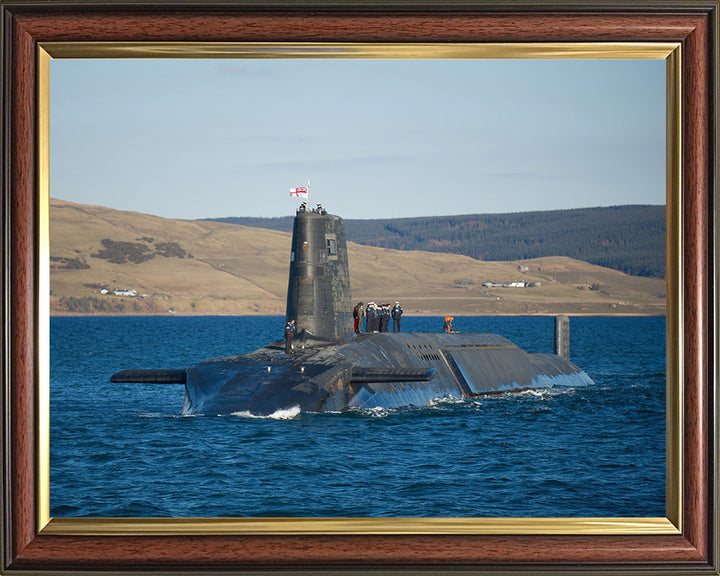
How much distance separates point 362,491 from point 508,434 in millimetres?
9388

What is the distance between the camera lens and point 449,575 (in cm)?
696

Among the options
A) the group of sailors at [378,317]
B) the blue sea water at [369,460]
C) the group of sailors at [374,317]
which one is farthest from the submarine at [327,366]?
the group of sailors at [378,317]

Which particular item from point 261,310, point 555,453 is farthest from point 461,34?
point 261,310

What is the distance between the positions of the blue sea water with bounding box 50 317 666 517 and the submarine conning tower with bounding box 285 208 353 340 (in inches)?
155

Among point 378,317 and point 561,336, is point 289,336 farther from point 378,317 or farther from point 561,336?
point 561,336

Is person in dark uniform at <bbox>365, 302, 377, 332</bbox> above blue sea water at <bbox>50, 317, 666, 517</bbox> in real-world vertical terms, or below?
above

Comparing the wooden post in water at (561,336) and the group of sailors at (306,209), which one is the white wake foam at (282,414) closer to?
the group of sailors at (306,209)

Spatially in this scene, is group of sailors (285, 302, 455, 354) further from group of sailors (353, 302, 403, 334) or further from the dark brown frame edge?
the dark brown frame edge

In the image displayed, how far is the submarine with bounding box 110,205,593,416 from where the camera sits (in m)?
25.1

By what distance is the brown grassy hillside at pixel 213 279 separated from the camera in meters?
157

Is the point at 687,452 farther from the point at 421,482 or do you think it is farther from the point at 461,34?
the point at 421,482

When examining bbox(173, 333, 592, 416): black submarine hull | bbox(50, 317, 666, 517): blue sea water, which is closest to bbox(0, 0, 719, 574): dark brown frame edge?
bbox(50, 317, 666, 517): blue sea water

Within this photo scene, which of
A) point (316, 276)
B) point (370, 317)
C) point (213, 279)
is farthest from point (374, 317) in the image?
point (213, 279)

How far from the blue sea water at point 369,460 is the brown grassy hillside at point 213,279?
10650cm
